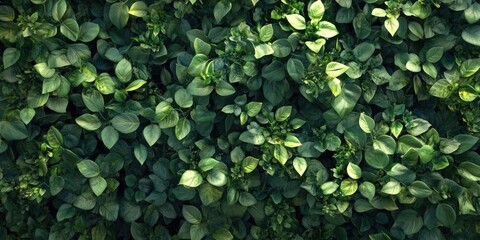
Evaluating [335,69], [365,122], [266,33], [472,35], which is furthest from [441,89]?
[266,33]

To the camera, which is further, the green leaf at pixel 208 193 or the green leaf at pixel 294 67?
the green leaf at pixel 208 193

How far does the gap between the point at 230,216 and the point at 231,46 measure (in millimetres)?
702

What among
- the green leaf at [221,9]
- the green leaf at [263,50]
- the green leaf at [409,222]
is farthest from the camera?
the green leaf at [409,222]

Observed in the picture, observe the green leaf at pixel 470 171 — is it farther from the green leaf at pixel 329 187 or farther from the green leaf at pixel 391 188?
the green leaf at pixel 329 187

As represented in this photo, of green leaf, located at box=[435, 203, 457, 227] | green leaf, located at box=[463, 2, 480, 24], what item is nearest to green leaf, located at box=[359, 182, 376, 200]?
green leaf, located at box=[435, 203, 457, 227]

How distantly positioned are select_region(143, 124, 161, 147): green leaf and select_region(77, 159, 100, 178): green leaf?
240mm

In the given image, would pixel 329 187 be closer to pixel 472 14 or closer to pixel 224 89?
pixel 224 89

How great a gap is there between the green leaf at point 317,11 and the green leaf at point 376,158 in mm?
535

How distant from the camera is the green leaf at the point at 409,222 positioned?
2369mm

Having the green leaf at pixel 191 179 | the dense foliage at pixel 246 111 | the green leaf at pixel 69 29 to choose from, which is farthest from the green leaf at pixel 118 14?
the green leaf at pixel 191 179

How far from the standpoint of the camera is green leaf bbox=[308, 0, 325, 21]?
7.23 ft

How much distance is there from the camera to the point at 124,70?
7.50 feet

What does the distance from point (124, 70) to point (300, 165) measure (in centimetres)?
75

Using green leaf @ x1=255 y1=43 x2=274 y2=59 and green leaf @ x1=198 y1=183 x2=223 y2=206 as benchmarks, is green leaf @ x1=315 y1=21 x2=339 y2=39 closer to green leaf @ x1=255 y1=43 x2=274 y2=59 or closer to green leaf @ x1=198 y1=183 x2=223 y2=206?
green leaf @ x1=255 y1=43 x2=274 y2=59
